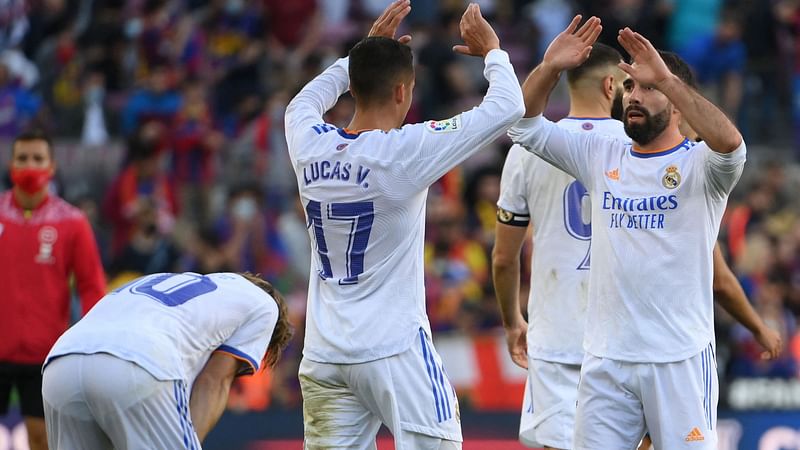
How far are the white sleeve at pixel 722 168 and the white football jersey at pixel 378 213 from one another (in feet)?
2.76

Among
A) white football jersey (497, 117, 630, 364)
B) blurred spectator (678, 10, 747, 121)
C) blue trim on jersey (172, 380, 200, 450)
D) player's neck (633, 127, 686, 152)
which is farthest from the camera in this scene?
blurred spectator (678, 10, 747, 121)

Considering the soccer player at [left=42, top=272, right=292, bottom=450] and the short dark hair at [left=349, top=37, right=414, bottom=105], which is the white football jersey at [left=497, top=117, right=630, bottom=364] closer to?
the short dark hair at [left=349, top=37, right=414, bottom=105]

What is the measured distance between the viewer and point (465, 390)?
1205 cm

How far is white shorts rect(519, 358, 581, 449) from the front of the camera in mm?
7367

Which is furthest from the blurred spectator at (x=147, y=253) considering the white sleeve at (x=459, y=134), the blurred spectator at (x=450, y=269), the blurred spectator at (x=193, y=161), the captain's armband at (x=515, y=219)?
the white sleeve at (x=459, y=134)

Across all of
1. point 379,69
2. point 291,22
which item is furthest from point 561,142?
point 291,22

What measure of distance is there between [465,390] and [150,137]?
524 centimetres

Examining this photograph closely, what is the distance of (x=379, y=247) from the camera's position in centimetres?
624

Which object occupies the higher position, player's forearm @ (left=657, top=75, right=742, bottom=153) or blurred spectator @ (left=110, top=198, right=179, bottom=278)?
player's forearm @ (left=657, top=75, right=742, bottom=153)

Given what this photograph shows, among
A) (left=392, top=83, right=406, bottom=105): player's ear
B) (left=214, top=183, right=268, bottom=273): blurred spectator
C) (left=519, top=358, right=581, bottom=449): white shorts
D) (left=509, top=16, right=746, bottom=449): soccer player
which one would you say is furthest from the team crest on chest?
(left=214, top=183, right=268, bottom=273): blurred spectator

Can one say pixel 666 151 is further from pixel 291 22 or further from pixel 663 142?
pixel 291 22

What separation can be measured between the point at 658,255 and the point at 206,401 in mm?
2065

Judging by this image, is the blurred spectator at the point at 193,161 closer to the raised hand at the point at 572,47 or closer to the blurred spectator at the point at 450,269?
the blurred spectator at the point at 450,269

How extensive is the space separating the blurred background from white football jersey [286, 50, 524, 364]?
490 cm
